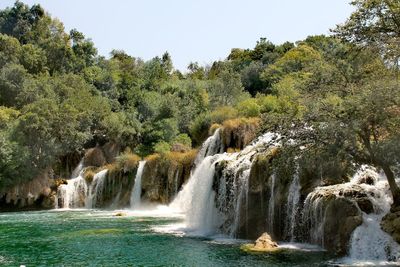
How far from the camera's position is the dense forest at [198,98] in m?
19.6

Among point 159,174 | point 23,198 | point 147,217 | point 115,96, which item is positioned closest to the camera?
point 147,217

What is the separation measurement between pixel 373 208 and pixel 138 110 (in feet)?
143

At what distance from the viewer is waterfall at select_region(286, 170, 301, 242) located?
2280cm

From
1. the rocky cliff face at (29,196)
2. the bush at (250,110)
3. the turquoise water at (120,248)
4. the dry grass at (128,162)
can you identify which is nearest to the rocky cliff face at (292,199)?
the turquoise water at (120,248)

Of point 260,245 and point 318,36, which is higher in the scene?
point 318,36

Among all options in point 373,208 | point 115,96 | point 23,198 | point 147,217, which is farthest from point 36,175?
point 373,208

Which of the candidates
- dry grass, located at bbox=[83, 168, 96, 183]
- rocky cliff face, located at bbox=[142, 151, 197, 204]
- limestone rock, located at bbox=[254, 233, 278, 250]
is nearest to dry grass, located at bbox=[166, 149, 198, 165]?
rocky cliff face, located at bbox=[142, 151, 197, 204]

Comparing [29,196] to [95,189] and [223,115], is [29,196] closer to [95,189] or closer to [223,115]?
[95,189]

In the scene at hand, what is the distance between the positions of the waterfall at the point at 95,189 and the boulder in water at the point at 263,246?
84.5 ft

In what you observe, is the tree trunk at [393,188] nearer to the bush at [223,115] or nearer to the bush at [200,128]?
the bush at [223,115]

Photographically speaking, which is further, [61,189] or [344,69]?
[61,189]

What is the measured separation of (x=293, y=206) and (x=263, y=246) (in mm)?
2688

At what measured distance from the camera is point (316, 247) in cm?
2130

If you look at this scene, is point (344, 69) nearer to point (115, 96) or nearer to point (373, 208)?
point (373, 208)
